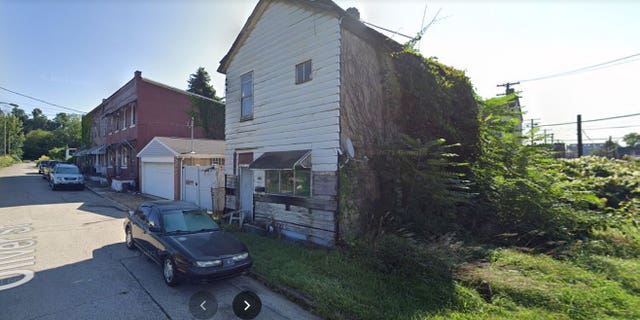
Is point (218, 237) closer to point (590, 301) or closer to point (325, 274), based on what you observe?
point (325, 274)

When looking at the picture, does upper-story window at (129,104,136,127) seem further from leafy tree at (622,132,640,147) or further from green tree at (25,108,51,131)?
leafy tree at (622,132,640,147)

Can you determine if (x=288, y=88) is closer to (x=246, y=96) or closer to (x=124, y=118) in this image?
(x=246, y=96)

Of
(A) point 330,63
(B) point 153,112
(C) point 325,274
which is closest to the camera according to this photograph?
(C) point 325,274

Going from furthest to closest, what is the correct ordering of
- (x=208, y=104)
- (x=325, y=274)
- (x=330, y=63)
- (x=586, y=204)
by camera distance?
(x=208, y=104) < (x=586, y=204) < (x=330, y=63) < (x=325, y=274)

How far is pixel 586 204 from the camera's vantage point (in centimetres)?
987

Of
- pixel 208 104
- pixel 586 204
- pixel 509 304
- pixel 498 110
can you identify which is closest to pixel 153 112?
pixel 208 104

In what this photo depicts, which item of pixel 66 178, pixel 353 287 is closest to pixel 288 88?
pixel 353 287

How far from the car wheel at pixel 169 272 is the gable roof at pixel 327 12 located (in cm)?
715

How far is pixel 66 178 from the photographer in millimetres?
19734

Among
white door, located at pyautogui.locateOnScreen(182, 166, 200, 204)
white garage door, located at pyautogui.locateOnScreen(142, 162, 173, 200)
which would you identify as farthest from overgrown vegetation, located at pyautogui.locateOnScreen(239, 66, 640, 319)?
white garage door, located at pyautogui.locateOnScreen(142, 162, 173, 200)

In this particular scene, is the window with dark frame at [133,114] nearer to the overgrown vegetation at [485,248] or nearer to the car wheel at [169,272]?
the overgrown vegetation at [485,248]

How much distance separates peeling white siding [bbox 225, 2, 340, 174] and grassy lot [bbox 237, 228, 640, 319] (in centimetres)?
287

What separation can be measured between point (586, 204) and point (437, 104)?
6.48 m

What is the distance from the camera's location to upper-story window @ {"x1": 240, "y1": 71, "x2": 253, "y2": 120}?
420 inches
